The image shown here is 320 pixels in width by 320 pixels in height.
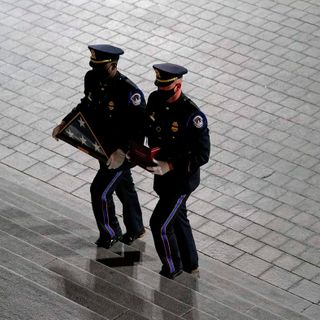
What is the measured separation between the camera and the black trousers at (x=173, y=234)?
713 centimetres

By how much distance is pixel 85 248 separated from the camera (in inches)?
301

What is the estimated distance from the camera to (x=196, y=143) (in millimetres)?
6871

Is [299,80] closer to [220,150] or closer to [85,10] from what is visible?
[220,150]

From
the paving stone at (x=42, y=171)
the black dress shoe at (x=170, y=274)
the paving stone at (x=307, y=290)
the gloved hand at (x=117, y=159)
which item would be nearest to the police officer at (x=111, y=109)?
the gloved hand at (x=117, y=159)

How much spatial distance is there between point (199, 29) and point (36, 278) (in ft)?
20.6

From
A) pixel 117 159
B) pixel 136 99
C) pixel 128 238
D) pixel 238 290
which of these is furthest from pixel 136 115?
pixel 238 290

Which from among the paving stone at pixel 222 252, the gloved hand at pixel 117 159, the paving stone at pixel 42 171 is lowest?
the paving stone at pixel 42 171

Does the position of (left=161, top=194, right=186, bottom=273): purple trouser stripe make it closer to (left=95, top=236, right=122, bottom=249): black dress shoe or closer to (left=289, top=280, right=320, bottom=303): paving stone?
(left=95, top=236, right=122, bottom=249): black dress shoe

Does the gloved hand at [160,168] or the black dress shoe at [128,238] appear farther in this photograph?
the black dress shoe at [128,238]

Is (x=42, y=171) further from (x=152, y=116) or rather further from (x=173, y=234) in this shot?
(x=152, y=116)

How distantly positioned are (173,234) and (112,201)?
70 centimetres

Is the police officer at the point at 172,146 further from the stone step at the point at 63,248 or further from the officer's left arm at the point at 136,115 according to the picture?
the stone step at the point at 63,248

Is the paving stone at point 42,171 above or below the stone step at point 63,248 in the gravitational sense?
below

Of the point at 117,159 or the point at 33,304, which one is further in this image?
the point at 117,159
